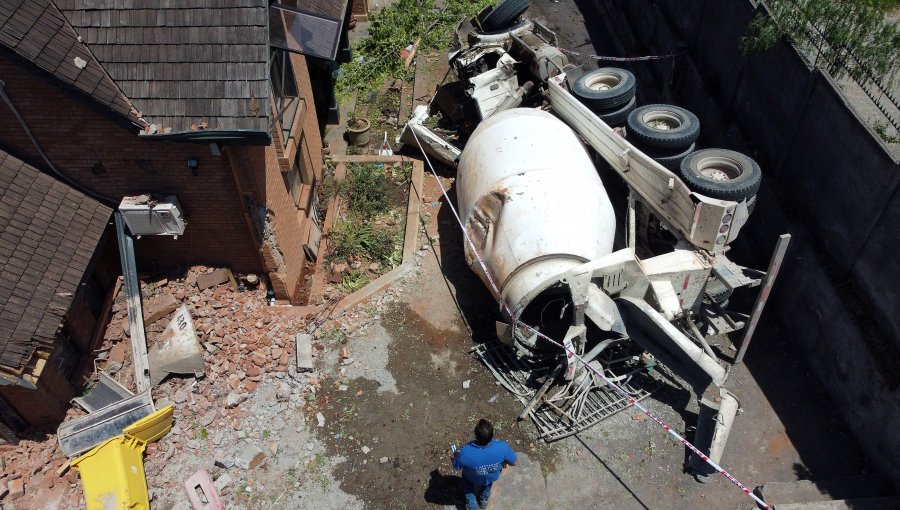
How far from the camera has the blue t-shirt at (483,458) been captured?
6602 mm

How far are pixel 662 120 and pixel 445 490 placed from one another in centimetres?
655

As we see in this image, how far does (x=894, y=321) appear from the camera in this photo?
25.4ft

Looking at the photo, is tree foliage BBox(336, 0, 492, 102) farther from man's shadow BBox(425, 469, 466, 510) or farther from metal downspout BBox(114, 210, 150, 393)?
man's shadow BBox(425, 469, 466, 510)

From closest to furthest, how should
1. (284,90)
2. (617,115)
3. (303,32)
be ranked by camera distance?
(303,32)
(284,90)
(617,115)

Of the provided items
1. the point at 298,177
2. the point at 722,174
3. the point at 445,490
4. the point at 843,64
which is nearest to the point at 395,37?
the point at 298,177

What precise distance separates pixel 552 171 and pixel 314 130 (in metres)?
5.32

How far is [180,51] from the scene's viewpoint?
7785 millimetres

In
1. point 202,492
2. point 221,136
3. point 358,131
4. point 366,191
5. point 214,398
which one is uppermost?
point 221,136

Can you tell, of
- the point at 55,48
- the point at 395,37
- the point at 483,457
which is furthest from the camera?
the point at 395,37

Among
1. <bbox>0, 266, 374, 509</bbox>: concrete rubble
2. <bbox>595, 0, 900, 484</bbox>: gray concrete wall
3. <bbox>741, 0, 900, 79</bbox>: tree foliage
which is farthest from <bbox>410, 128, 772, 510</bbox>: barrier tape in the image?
<bbox>741, 0, 900, 79</bbox>: tree foliage

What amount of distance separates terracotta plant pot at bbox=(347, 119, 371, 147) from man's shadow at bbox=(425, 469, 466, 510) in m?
7.89

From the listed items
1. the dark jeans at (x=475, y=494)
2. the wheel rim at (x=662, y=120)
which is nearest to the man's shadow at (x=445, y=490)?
the dark jeans at (x=475, y=494)

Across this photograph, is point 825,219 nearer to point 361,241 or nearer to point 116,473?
point 361,241

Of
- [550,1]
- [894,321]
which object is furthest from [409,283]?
[550,1]
